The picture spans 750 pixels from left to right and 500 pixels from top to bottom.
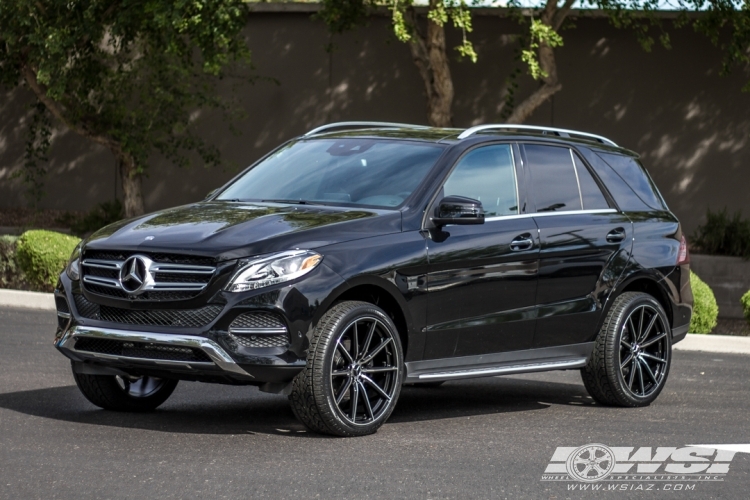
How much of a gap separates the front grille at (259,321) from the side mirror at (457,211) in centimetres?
141

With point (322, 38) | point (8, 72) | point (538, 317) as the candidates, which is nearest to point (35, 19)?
point (8, 72)

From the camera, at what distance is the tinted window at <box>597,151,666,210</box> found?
393 inches

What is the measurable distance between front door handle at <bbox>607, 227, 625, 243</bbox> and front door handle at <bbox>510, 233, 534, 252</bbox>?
92 cm

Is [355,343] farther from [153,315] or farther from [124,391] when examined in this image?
[124,391]

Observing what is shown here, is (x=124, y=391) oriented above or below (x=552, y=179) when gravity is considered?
below

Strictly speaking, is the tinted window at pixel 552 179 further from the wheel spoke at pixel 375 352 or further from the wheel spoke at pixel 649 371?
the wheel spoke at pixel 375 352

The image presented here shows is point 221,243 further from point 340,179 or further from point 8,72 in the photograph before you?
point 8,72

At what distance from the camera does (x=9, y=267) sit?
17.6 meters

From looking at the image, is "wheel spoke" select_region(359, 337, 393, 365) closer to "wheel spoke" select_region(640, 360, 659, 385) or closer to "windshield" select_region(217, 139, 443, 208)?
"windshield" select_region(217, 139, 443, 208)

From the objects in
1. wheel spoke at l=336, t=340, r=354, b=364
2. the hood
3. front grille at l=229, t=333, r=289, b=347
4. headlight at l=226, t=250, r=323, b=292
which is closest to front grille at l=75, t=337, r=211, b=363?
front grille at l=229, t=333, r=289, b=347

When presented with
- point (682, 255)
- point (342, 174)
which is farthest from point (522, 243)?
point (682, 255)

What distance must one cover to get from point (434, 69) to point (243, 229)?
12.9m

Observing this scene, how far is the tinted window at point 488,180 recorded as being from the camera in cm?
852

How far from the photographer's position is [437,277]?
800 cm
